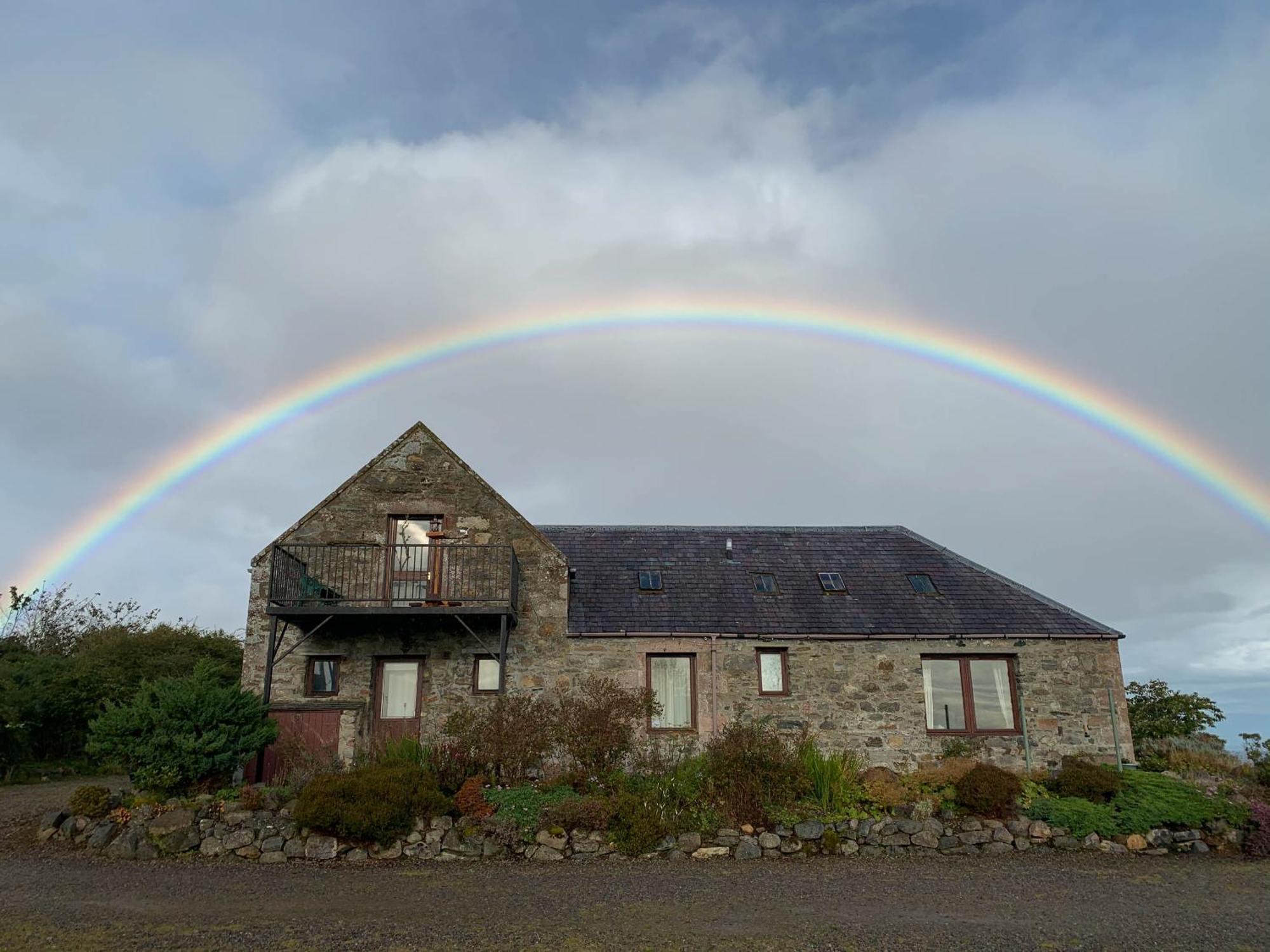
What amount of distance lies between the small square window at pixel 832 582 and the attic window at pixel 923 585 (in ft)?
4.97

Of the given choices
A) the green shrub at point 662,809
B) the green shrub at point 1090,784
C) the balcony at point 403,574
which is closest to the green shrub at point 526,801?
the green shrub at point 662,809

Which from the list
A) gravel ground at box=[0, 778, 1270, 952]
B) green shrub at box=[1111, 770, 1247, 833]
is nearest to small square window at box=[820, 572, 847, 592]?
green shrub at box=[1111, 770, 1247, 833]

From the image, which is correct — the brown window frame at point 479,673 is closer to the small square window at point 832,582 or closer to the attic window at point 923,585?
the small square window at point 832,582

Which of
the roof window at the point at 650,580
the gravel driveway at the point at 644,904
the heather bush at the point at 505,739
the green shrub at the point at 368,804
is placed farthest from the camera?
the roof window at the point at 650,580

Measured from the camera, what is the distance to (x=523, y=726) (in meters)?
13.5

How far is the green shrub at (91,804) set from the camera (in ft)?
40.6

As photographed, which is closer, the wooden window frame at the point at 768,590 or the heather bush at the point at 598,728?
the heather bush at the point at 598,728

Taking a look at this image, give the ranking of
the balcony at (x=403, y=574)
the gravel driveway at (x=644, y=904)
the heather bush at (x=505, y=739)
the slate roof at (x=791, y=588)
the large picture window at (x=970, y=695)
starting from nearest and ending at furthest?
1. the gravel driveway at (x=644, y=904)
2. the heather bush at (x=505, y=739)
3. the balcony at (x=403, y=574)
4. the large picture window at (x=970, y=695)
5. the slate roof at (x=791, y=588)

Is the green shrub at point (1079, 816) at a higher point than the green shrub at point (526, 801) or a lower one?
lower

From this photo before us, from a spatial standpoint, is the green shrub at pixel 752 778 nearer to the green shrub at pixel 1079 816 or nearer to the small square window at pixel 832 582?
the green shrub at pixel 1079 816

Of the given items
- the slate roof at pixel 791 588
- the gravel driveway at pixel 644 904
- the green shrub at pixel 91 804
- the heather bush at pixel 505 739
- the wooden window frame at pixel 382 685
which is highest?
the slate roof at pixel 791 588

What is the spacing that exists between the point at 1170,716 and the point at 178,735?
67.7ft

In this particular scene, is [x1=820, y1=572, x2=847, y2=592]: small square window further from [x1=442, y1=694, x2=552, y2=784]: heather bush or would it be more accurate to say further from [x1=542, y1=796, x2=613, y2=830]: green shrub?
[x1=542, y1=796, x2=613, y2=830]: green shrub

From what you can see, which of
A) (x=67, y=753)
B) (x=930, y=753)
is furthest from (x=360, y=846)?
(x=67, y=753)
